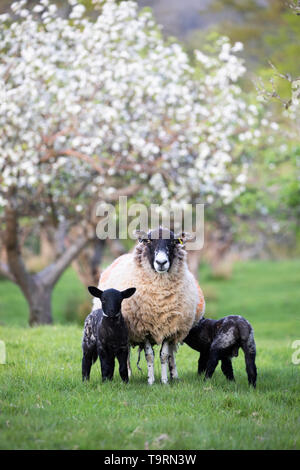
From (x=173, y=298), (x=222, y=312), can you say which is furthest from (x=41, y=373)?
(x=222, y=312)

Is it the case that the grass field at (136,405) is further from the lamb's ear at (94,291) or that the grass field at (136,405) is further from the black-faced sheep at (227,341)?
the lamb's ear at (94,291)

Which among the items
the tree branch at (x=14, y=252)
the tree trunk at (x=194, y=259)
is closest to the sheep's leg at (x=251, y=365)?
the tree branch at (x=14, y=252)

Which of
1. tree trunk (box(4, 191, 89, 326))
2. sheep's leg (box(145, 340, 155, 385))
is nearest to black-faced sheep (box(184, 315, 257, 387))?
sheep's leg (box(145, 340, 155, 385))

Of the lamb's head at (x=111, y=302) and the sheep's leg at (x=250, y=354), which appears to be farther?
the sheep's leg at (x=250, y=354)

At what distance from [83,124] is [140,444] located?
8.13m

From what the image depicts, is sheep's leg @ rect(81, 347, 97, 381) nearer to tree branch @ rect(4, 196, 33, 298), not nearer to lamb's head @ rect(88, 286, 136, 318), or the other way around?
lamb's head @ rect(88, 286, 136, 318)

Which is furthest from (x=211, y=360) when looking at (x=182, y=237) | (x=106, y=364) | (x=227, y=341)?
(x=182, y=237)

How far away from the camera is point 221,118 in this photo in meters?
13.1

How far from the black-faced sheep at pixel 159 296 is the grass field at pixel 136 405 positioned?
0.51 meters

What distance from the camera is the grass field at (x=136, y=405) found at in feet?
16.1

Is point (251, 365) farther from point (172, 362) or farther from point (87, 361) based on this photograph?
point (87, 361)

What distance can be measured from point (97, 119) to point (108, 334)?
6.75 metres

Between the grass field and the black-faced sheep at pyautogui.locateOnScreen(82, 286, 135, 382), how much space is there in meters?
0.25

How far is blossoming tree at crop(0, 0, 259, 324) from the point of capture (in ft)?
38.8
